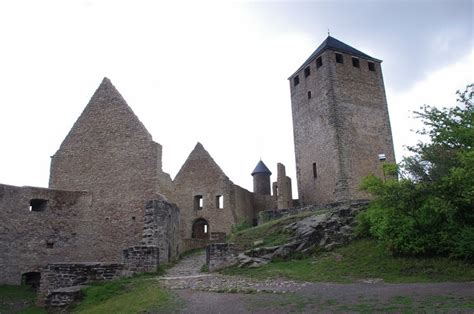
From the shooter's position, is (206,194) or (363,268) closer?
(363,268)

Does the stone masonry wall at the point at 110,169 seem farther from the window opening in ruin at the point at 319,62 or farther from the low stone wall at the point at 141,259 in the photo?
the window opening in ruin at the point at 319,62

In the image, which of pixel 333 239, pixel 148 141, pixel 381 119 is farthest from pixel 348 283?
pixel 381 119

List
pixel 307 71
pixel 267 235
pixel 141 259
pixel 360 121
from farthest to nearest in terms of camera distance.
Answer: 1. pixel 307 71
2. pixel 360 121
3. pixel 267 235
4. pixel 141 259

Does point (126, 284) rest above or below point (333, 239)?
below

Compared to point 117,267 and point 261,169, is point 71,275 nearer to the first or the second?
point 117,267

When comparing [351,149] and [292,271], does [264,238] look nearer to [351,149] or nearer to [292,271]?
[292,271]

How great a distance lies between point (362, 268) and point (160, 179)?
1203cm

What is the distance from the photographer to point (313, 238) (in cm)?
1580

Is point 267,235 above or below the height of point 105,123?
below

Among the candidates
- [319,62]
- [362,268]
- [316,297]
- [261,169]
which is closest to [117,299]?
[316,297]

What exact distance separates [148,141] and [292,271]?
10.5 metres

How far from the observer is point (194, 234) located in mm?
30516

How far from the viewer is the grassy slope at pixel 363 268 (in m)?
11.4

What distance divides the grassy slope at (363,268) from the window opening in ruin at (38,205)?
9.71 metres
